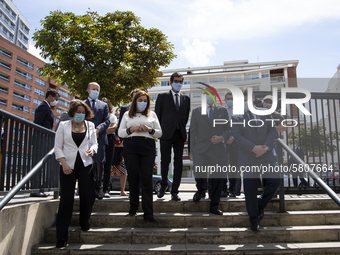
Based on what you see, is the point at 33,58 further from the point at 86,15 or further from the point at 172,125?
the point at 172,125

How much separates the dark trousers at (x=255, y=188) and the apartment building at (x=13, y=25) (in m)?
91.1

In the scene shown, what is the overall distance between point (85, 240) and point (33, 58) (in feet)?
233

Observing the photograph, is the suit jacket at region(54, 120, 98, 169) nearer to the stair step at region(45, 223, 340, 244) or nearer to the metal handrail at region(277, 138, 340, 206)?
the stair step at region(45, 223, 340, 244)

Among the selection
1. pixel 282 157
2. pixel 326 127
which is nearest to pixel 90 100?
pixel 282 157

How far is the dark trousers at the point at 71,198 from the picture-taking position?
3676 mm

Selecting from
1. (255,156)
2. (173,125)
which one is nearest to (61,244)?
(173,125)

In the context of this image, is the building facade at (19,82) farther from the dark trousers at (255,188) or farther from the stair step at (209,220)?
the dark trousers at (255,188)

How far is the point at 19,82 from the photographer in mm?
61719

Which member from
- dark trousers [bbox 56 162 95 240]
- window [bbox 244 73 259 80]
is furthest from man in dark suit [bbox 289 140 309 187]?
window [bbox 244 73 259 80]

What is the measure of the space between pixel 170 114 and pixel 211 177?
1284 mm

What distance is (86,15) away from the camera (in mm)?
13586

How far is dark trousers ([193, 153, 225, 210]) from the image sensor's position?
4320 mm

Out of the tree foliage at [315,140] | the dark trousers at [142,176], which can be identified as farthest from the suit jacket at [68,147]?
the tree foliage at [315,140]

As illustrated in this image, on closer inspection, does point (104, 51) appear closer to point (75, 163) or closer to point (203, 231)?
point (75, 163)
